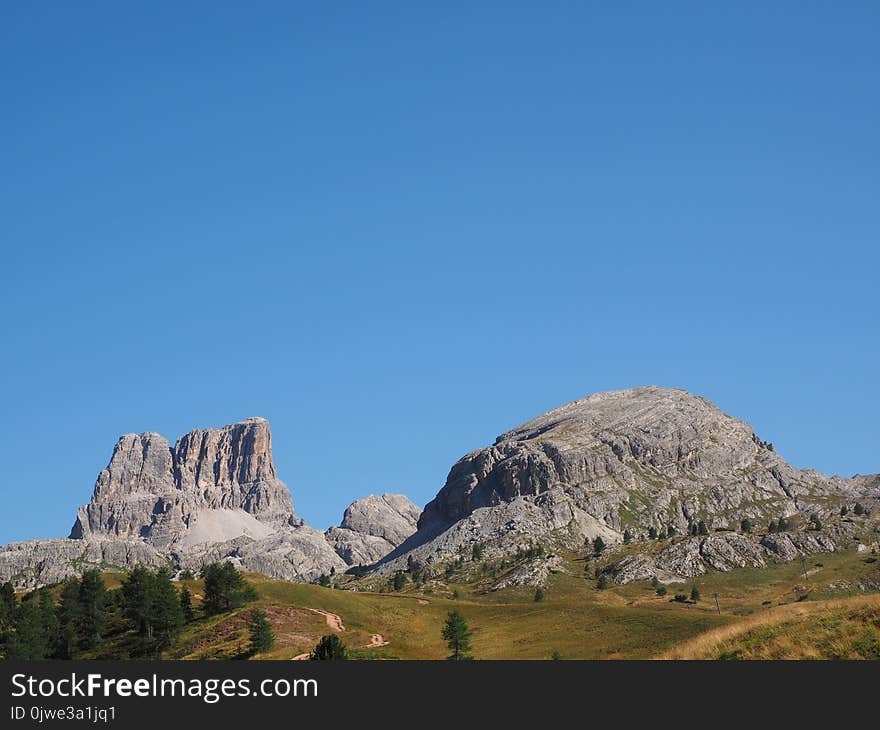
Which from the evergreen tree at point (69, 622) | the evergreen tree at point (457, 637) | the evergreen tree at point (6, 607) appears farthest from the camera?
the evergreen tree at point (69, 622)

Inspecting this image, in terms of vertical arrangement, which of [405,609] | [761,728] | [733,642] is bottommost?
[761,728]

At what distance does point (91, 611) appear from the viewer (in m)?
116

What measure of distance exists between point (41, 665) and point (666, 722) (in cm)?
3144

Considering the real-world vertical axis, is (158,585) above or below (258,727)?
above

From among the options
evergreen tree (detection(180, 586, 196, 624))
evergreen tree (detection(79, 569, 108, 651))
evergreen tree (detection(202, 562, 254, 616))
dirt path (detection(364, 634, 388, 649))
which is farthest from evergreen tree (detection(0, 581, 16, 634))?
dirt path (detection(364, 634, 388, 649))

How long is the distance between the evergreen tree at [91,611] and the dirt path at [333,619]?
29.7 metres

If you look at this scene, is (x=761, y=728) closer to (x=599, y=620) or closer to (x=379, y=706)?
(x=379, y=706)

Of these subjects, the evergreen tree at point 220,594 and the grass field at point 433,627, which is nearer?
the grass field at point 433,627

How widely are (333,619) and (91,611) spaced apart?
34.1 m

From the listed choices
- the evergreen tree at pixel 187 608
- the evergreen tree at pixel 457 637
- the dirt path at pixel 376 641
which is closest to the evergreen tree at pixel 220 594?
the evergreen tree at pixel 187 608

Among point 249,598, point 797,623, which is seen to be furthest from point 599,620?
point 797,623

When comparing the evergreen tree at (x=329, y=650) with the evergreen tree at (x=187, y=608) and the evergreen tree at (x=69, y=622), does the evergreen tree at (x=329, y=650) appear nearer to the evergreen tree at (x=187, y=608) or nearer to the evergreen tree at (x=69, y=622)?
the evergreen tree at (x=69, y=622)

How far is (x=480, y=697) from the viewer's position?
34.2m

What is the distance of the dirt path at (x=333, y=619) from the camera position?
12061 centimetres
